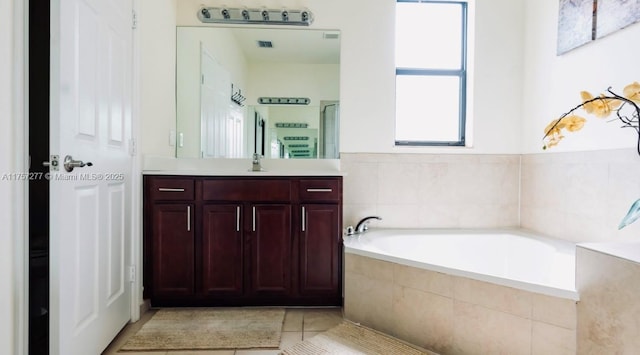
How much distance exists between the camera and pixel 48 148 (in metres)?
1.27

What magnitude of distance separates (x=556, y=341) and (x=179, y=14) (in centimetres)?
309

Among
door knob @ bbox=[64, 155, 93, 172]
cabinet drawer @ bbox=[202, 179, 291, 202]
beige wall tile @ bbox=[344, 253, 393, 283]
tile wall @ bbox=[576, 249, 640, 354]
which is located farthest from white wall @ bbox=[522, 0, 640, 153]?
door knob @ bbox=[64, 155, 93, 172]

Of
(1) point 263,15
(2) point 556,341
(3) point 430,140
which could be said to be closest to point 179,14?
(1) point 263,15

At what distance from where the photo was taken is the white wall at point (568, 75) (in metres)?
1.79

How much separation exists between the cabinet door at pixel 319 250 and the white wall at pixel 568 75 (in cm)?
165

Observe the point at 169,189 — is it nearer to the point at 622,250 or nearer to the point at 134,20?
the point at 134,20

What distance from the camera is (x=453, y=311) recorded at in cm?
160

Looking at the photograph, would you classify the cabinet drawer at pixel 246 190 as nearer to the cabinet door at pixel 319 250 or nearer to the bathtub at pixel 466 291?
the cabinet door at pixel 319 250

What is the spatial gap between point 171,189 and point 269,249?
2.43ft

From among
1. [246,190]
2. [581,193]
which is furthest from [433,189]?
[246,190]

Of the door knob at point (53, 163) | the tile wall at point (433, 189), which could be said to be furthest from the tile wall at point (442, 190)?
the door knob at point (53, 163)

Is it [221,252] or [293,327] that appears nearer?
[293,327]

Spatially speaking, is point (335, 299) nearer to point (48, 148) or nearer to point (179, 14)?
point (48, 148)

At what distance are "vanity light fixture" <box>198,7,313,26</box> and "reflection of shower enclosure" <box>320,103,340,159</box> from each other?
0.72 m
